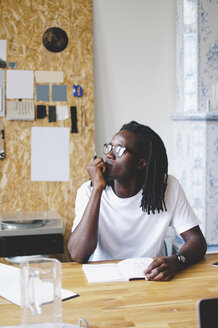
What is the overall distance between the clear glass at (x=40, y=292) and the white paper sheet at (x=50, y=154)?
2271 millimetres

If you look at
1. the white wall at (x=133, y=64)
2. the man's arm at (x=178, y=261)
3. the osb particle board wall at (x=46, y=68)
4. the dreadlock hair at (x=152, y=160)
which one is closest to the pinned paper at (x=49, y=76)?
the osb particle board wall at (x=46, y=68)

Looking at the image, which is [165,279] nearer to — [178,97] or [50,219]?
[50,219]

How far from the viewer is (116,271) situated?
150 centimetres

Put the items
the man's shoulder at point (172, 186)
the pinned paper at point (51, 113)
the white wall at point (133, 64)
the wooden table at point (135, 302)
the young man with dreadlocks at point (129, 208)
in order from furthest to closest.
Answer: the white wall at point (133, 64), the pinned paper at point (51, 113), the man's shoulder at point (172, 186), the young man with dreadlocks at point (129, 208), the wooden table at point (135, 302)

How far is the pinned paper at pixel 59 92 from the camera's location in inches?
125

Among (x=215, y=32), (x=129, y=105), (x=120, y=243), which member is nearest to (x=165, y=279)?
(x=120, y=243)

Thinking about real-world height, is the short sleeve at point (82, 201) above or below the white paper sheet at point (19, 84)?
below

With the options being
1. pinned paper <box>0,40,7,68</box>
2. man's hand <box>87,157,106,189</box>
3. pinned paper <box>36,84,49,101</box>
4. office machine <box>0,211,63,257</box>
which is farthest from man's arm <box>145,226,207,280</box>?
pinned paper <box>0,40,7,68</box>

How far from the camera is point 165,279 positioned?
4.71 feet

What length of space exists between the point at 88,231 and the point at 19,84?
175 cm

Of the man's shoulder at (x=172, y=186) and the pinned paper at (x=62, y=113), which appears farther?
the pinned paper at (x=62, y=113)

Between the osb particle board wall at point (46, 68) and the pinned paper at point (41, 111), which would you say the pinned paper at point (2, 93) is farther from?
the pinned paper at point (41, 111)

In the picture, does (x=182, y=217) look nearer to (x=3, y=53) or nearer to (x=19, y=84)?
(x=19, y=84)

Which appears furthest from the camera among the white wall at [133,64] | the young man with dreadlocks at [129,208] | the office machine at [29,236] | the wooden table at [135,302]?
the white wall at [133,64]
